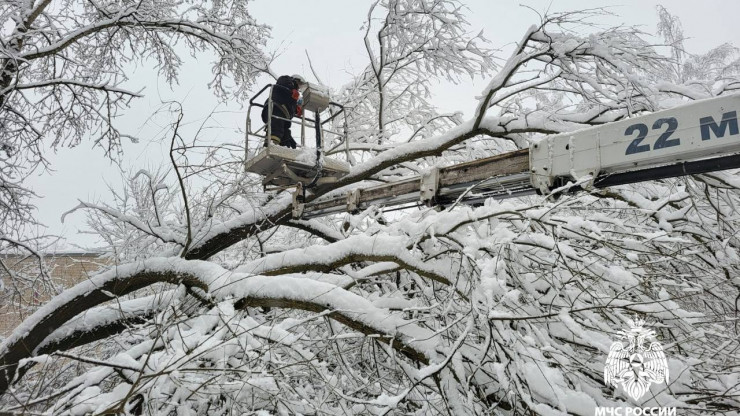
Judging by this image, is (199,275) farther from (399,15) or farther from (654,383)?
(399,15)

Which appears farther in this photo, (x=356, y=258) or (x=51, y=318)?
(x=51, y=318)

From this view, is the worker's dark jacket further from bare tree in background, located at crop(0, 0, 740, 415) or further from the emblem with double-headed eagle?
the emblem with double-headed eagle

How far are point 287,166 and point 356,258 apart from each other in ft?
9.89

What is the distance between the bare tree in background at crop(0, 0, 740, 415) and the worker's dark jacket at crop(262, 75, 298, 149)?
0.97 metres

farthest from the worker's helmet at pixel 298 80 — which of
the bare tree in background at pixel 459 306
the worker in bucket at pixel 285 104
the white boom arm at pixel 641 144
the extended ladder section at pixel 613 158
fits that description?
the white boom arm at pixel 641 144

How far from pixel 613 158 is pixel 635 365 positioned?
1896 mm

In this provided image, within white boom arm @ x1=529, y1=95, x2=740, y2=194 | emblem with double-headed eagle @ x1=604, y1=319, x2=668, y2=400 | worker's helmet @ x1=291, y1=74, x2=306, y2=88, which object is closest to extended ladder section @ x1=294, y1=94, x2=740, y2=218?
white boom arm @ x1=529, y1=95, x2=740, y2=194

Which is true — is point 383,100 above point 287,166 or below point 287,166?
above

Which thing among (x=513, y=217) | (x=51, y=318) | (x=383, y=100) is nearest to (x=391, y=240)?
(x=513, y=217)

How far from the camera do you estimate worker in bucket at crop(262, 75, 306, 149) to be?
6326 mm

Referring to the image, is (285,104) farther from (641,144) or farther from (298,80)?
(641,144)

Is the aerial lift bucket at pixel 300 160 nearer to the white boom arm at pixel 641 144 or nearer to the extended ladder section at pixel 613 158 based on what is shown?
the extended ladder section at pixel 613 158

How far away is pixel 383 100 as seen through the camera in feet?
27.5

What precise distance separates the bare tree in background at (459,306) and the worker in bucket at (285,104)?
982mm
